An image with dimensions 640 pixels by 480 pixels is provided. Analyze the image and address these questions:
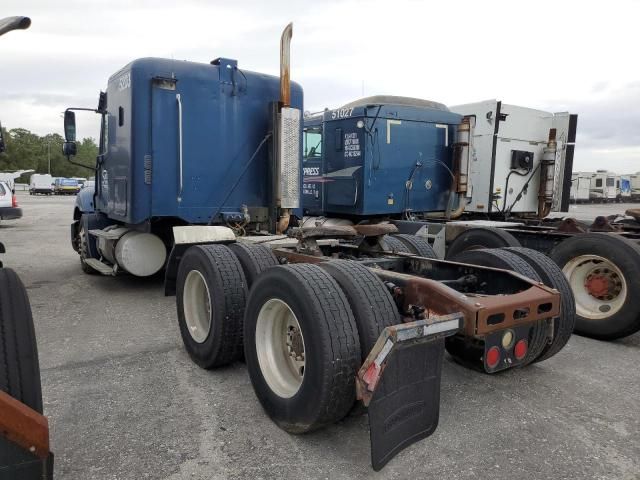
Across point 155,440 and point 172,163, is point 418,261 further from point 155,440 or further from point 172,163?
point 172,163

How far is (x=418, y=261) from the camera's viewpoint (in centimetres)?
423

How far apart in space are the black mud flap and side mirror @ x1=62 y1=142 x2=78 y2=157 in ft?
22.5

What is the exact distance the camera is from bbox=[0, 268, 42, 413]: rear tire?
200 cm

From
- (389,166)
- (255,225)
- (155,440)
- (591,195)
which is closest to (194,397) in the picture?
(155,440)

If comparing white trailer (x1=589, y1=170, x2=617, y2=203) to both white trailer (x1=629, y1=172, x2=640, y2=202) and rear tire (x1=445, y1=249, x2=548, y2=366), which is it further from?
rear tire (x1=445, y1=249, x2=548, y2=366)

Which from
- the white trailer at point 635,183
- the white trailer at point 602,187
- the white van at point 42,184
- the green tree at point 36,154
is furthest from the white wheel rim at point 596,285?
the green tree at point 36,154

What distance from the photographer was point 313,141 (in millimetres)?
9055

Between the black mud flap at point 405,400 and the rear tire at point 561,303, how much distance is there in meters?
1.16

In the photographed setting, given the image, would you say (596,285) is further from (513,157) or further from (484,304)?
(513,157)

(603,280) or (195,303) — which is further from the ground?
(603,280)

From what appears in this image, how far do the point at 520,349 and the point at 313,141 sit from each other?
657cm

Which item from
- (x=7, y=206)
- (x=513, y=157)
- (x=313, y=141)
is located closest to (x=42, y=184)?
(x=7, y=206)

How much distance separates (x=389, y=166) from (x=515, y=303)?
5705mm

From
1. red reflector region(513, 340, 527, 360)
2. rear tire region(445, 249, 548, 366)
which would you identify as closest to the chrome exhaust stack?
rear tire region(445, 249, 548, 366)
